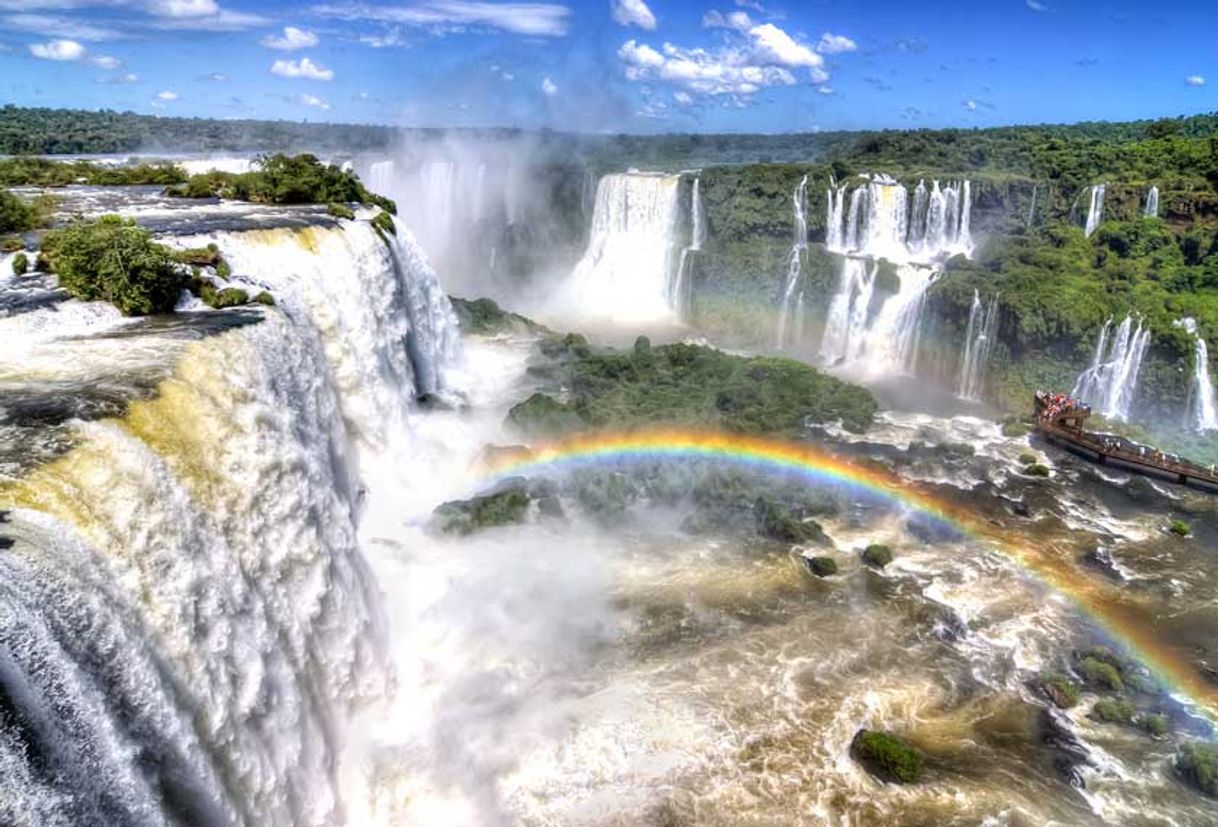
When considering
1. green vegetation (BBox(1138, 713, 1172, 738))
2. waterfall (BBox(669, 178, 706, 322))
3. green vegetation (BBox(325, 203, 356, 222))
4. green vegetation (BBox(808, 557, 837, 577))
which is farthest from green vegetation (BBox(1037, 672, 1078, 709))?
waterfall (BBox(669, 178, 706, 322))

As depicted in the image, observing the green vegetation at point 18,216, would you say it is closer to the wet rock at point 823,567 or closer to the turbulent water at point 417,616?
the turbulent water at point 417,616

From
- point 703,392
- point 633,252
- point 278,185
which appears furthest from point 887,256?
point 278,185

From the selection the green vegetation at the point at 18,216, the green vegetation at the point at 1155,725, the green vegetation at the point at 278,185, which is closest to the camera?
the green vegetation at the point at 1155,725

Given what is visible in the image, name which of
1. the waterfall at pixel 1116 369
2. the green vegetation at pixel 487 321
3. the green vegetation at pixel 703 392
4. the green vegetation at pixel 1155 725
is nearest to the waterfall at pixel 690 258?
the green vegetation at pixel 487 321

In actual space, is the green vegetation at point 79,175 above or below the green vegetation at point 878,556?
above

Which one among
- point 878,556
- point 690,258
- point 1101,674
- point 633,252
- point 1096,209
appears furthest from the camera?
point 633,252

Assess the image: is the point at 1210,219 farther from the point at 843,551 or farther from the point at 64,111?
the point at 64,111

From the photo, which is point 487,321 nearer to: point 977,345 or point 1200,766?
point 977,345
